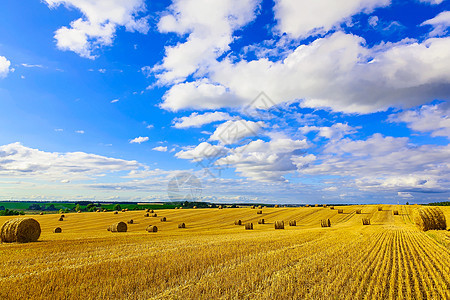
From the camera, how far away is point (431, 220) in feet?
76.2

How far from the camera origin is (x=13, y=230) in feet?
61.0

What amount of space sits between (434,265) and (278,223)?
23.2 meters

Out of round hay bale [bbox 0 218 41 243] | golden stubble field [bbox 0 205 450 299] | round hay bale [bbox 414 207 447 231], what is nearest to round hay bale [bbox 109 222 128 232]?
round hay bale [bbox 0 218 41 243]

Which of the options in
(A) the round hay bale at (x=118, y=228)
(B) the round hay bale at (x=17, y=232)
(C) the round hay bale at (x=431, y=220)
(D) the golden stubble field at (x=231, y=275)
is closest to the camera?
(D) the golden stubble field at (x=231, y=275)

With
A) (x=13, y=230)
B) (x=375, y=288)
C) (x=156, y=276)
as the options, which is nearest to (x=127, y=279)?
(x=156, y=276)

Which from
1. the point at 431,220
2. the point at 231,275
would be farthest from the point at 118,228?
the point at 431,220

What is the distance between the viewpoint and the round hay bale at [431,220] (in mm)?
23062

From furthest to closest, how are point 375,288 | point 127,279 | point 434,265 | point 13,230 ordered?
point 13,230 < point 434,265 < point 127,279 < point 375,288

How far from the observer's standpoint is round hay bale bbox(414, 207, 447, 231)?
23.1 metres

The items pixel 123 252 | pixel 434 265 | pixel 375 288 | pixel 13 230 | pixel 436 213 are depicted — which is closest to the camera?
pixel 375 288

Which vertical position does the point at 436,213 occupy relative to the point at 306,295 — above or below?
above

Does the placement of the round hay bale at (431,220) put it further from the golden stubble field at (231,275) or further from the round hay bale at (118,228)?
the round hay bale at (118,228)

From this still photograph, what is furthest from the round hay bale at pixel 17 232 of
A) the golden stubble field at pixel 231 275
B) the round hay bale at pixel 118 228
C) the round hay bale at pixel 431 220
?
the round hay bale at pixel 431 220

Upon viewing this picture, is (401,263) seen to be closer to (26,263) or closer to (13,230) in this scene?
(26,263)
